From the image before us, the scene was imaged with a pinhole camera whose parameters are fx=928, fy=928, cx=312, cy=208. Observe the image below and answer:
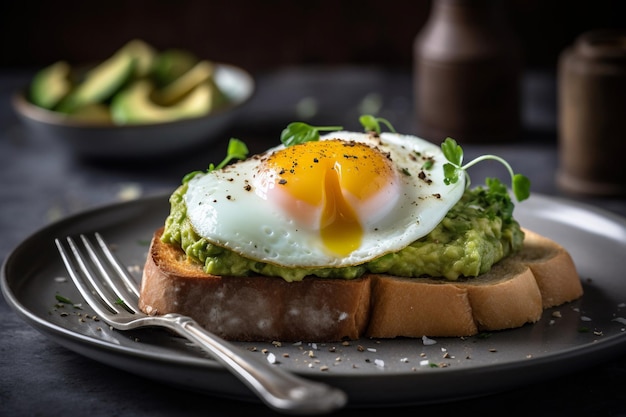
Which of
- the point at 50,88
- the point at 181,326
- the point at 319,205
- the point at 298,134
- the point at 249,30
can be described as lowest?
the point at 249,30

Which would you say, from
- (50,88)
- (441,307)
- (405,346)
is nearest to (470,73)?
(50,88)

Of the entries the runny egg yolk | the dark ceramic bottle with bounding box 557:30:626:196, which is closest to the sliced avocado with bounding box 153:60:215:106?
the dark ceramic bottle with bounding box 557:30:626:196

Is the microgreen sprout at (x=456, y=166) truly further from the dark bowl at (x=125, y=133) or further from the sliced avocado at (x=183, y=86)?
the sliced avocado at (x=183, y=86)

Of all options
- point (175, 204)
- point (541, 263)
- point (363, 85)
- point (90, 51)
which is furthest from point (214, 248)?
point (90, 51)

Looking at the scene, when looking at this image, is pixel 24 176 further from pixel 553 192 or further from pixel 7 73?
pixel 553 192

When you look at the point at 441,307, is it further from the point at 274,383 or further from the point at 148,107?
the point at 148,107

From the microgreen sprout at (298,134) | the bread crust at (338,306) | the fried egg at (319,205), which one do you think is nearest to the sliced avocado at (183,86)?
the microgreen sprout at (298,134)
